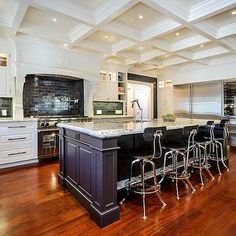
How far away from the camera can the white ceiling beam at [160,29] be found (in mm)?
3461

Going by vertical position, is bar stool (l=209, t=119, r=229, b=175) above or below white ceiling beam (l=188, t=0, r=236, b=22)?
below

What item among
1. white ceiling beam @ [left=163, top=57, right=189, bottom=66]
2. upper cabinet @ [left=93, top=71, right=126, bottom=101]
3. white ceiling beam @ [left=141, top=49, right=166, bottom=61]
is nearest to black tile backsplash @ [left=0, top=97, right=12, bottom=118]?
upper cabinet @ [left=93, top=71, right=126, bottom=101]

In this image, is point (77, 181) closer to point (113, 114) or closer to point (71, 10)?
point (71, 10)

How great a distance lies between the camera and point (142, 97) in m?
8.03

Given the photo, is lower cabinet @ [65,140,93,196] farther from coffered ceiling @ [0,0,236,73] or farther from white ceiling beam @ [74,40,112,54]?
white ceiling beam @ [74,40,112,54]

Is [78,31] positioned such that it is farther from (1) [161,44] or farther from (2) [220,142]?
(2) [220,142]

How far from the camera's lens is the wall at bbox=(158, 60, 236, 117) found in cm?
589

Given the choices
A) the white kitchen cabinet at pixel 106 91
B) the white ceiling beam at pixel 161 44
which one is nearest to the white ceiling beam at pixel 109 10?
the white ceiling beam at pixel 161 44

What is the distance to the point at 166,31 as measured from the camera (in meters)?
3.62

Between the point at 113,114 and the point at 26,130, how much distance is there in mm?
3190

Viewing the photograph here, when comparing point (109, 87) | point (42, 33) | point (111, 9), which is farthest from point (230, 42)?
point (42, 33)

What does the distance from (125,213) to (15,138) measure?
9.46ft

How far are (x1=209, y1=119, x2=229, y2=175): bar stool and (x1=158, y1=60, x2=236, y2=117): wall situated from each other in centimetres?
280

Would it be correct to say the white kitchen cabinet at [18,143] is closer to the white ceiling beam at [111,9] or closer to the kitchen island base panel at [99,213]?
the kitchen island base panel at [99,213]
